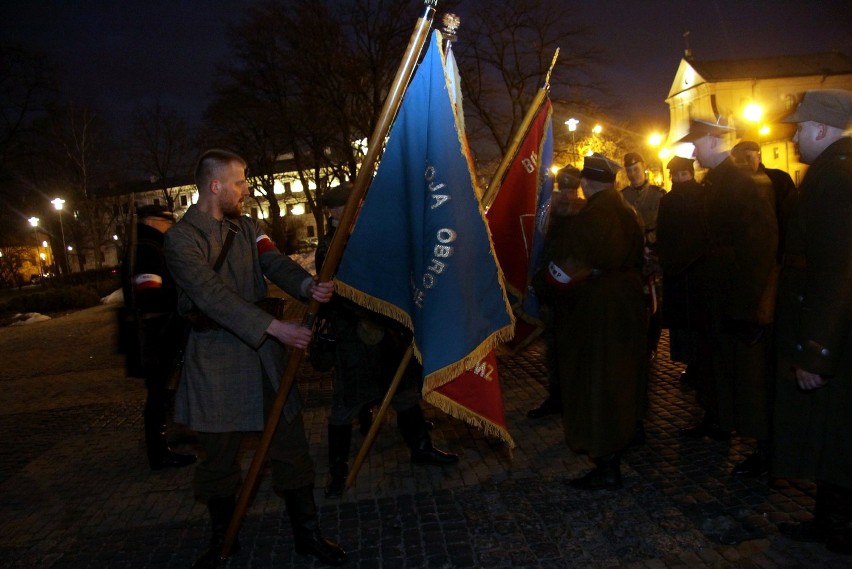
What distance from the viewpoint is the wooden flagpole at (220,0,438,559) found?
2.81 metres

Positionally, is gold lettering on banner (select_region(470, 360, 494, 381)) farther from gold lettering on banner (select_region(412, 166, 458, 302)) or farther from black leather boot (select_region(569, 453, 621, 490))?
black leather boot (select_region(569, 453, 621, 490))

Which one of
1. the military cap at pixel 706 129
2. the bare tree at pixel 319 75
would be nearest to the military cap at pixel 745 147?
the military cap at pixel 706 129

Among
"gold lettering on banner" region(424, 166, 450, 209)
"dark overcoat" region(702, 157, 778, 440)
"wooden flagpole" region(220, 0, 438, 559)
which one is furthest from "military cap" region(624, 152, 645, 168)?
"wooden flagpole" region(220, 0, 438, 559)

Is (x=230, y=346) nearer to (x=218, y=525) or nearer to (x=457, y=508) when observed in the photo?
(x=218, y=525)

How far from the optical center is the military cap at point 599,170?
12.6 ft

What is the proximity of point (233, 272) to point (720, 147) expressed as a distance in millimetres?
3625

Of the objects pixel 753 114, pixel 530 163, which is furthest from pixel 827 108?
pixel 753 114

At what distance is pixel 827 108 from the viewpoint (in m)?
3.01

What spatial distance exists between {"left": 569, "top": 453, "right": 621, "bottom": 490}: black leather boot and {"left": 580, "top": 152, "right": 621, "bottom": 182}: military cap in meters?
1.82

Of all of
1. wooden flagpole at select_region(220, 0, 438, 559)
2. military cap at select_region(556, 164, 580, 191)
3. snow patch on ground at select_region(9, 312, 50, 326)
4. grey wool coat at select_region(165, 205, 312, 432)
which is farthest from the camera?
snow patch on ground at select_region(9, 312, 50, 326)

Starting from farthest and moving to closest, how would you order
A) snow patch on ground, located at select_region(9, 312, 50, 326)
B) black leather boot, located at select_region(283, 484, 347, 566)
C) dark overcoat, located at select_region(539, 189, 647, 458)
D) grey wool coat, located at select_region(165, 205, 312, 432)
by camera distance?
snow patch on ground, located at select_region(9, 312, 50, 326), dark overcoat, located at select_region(539, 189, 647, 458), black leather boot, located at select_region(283, 484, 347, 566), grey wool coat, located at select_region(165, 205, 312, 432)

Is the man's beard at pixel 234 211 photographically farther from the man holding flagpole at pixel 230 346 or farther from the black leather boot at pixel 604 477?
the black leather boot at pixel 604 477

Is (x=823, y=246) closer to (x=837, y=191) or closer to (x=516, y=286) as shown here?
(x=837, y=191)

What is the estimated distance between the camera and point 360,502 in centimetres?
399
